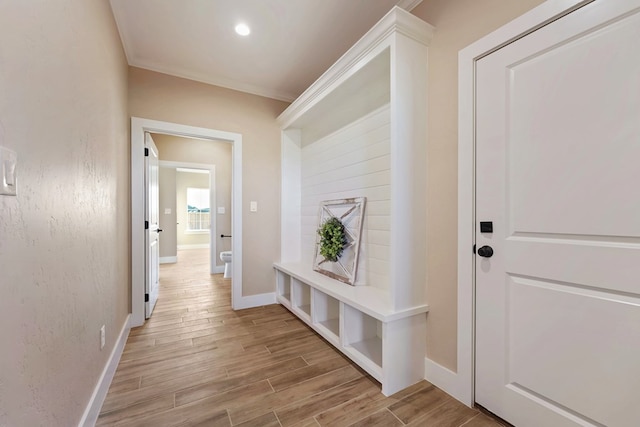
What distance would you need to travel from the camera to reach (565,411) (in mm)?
1216

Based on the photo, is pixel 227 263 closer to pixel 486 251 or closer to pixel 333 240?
pixel 333 240

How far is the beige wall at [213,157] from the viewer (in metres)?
5.21

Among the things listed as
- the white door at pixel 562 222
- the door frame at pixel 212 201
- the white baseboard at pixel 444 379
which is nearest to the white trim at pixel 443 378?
the white baseboard at pixel 444 379

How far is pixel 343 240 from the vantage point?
2.51 meters

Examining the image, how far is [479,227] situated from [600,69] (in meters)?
0.83

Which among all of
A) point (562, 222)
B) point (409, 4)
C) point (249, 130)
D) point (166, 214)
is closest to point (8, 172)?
point (562, 222)

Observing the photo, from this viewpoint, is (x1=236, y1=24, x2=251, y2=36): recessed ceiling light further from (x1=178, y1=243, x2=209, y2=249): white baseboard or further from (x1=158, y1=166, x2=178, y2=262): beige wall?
(x1=178, y1=243, x2=209, y2=249): white baseboard

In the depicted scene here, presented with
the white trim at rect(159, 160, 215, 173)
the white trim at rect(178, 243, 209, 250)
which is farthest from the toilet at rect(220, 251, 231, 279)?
the white trim at rect(178, 243, 209, 250)

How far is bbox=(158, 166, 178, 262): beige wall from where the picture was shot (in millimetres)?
6258

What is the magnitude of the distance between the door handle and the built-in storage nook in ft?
1.18

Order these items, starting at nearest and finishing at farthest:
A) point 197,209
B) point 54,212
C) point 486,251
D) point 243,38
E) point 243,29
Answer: point 54,212 → point 486,251 → point 243,29 → point 243,38 → point 197,209

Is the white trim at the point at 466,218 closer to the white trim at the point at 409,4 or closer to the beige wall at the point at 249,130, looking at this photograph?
the white trim at the point at 409,4

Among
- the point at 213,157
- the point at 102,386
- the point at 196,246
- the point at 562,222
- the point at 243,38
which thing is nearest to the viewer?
the point at 562,222

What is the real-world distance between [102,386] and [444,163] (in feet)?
8.13
